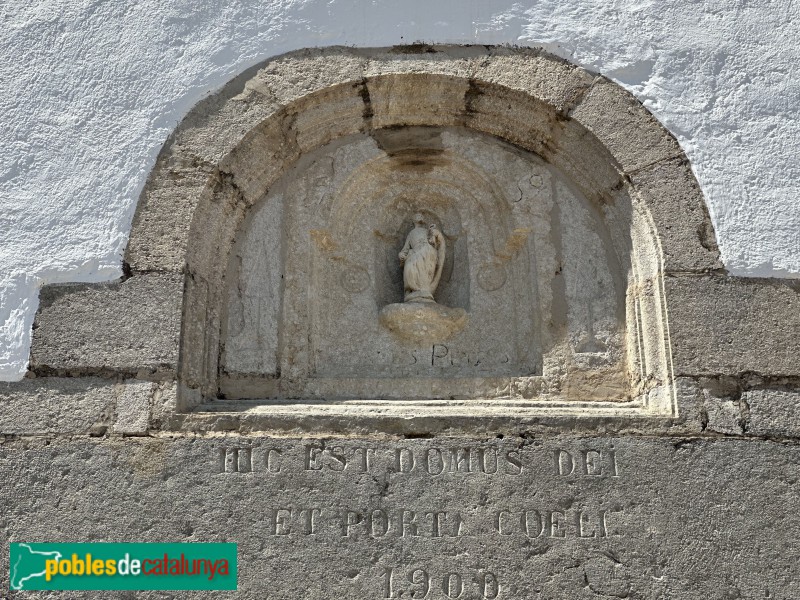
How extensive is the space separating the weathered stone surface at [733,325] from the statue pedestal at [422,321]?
3.42 feet

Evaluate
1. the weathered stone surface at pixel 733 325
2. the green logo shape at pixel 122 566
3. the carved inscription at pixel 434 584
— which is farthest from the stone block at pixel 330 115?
the carved inscription at pixel 434 584

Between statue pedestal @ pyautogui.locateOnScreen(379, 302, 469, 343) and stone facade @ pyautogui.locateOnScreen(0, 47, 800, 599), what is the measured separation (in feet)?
0.15

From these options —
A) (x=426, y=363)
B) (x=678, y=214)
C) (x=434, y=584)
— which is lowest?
(x=434, y=584)

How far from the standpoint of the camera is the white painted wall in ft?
12.5

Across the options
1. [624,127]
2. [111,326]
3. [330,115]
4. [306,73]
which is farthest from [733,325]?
[111,326]

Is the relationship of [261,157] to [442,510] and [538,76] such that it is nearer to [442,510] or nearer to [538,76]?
[538,76]

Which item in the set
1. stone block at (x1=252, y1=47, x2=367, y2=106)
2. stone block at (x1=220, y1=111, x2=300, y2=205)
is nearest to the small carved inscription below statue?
stone block at (x1=220, y1=111, x2=300, y2=205)

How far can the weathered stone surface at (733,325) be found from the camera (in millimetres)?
3555

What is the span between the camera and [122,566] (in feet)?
10.9

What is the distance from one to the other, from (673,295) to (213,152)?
224cm

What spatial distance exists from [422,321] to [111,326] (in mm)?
1456

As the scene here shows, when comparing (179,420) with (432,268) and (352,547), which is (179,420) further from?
(432,268)

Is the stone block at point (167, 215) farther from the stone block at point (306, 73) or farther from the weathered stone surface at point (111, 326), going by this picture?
the stone block at point (306, 73)

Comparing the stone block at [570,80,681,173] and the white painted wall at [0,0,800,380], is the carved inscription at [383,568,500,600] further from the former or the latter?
the stone block at [570,80,681,173]
